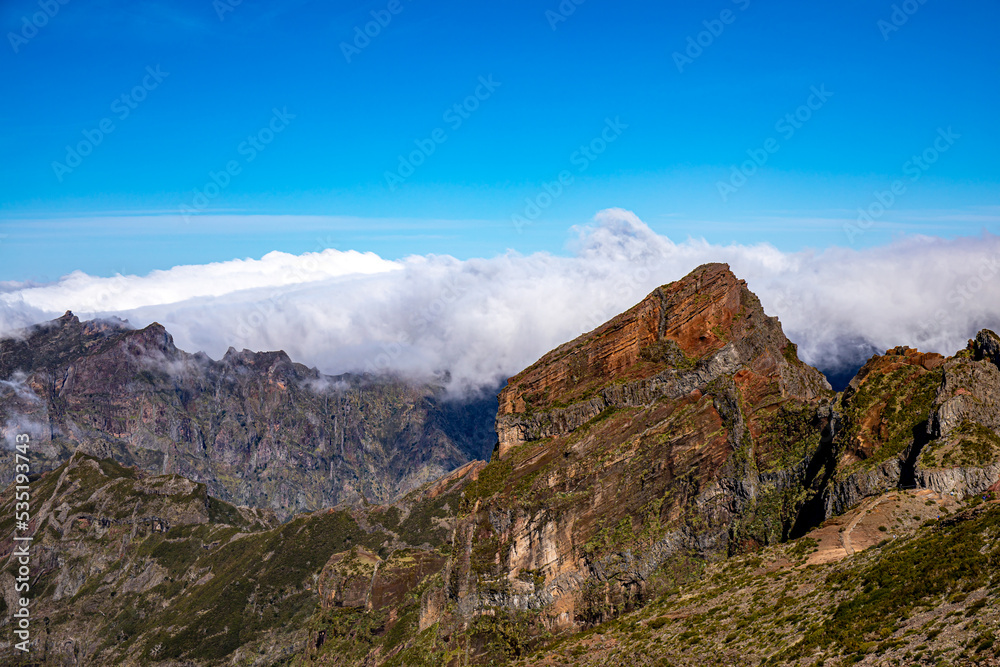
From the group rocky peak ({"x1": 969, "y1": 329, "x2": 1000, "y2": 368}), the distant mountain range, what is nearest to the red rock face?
the distant mountain range

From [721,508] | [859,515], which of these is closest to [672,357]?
[721,508]

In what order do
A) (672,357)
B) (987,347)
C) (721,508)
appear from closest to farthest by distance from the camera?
(987,347)
(721,508)
(672,357)

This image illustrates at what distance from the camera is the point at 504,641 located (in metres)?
124

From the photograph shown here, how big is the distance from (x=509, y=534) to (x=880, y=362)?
225ft

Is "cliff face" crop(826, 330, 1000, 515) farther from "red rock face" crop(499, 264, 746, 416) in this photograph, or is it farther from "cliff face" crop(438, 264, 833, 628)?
"red rock face" crop(499, 264, 746, 416)

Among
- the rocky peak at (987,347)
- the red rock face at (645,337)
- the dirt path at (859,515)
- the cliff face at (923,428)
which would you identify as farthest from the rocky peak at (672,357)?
the dirt path at (859,515)

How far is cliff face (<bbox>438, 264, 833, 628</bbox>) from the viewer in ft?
384

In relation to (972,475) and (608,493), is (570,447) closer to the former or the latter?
(608,493)

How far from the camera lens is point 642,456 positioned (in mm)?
127625

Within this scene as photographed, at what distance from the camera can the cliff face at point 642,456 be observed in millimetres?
117000

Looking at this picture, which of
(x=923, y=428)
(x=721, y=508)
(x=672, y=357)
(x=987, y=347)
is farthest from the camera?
(x=672, y=357)

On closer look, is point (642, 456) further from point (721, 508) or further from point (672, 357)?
point (672, 357)

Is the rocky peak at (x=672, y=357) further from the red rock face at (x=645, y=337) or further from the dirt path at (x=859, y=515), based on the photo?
the dirt path at (x=859, y=515)

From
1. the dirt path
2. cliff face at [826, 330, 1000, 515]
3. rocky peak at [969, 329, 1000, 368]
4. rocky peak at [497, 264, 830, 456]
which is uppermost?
rocky peak at [497, 264, 830, 456]
